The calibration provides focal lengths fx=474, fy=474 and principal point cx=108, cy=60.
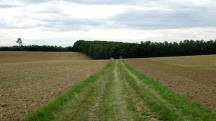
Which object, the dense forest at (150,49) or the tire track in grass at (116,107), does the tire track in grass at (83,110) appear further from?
the dense forest at (150,49)

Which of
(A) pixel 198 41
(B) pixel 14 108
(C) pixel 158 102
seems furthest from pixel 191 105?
(A) pixel 198 41

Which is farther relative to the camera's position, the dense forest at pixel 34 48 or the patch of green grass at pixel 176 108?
the dense forest at pixel 34 48

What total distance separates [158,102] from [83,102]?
3.04 metres

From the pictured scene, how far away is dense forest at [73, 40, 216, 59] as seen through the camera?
14200cm

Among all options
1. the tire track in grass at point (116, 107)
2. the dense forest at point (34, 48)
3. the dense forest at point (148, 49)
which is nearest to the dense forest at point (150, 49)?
the dense forest at point (148, 49)

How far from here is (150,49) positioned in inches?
5689

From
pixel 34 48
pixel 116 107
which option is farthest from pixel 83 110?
pixel 34 48

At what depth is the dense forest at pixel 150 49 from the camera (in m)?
142

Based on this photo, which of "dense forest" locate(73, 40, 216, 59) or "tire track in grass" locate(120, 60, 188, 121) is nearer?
"tire track in grass" locate(120, 60, 188, 121)

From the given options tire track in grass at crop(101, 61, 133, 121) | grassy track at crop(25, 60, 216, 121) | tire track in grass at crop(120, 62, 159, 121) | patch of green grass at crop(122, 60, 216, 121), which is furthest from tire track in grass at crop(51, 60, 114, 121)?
patch of green grass at crop(122, 60, 216, 121)

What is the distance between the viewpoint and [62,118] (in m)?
14.8

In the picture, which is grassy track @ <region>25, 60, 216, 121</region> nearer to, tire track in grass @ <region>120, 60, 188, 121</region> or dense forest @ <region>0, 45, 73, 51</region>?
tire track in grass @ <region>120, 60, 188, 121</region>

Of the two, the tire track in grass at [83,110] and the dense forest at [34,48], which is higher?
the tire track in grass at [83,110]

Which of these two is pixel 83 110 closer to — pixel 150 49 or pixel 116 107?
pixel 116 107
